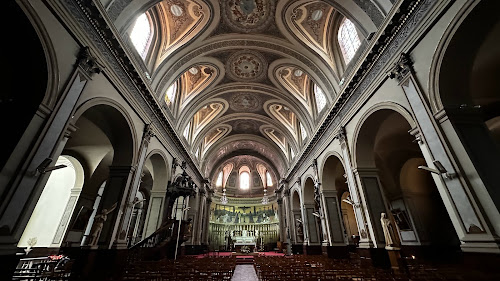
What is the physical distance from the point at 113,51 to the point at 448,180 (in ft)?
32.2

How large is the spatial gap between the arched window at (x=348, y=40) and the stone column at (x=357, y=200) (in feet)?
10.9

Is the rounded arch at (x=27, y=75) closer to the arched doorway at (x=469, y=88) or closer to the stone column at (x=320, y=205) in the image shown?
the arched doorway at (x=469, y=88)

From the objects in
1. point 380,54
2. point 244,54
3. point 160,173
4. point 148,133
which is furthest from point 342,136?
point 160,173

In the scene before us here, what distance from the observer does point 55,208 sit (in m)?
11.6

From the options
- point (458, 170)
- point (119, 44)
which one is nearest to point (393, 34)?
point (458, 170)

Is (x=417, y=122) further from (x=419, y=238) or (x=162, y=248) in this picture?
(x=162, y=248)

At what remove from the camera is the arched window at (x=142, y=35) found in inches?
336

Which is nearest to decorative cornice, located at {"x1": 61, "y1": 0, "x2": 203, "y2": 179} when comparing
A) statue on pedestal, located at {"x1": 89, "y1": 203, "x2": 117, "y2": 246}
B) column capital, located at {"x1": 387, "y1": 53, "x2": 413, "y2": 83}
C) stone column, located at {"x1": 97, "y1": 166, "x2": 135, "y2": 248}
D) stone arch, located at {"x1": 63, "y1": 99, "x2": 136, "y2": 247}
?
stone arch, located at {"x1": 63, "y1": 99, "x2": 136, "y2": 247}

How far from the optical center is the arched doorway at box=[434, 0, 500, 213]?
13.5 feet

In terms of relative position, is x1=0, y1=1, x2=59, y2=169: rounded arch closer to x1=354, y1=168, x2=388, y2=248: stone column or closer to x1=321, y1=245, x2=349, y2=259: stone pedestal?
x1=354, y1=168, x2=388, y2=248: stone column

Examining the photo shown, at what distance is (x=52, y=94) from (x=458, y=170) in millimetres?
8934

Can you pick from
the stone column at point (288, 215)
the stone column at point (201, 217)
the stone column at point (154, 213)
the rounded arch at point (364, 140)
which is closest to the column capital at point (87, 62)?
the stone column at point (154, 213)

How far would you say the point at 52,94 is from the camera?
4.68 meters

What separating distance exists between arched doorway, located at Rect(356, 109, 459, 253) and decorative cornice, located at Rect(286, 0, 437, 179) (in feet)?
4.74
